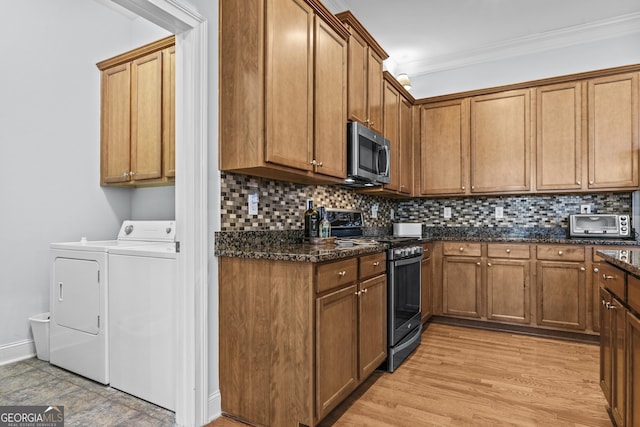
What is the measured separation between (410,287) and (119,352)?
216cm

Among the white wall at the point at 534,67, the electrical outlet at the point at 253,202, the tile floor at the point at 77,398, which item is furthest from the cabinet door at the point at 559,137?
the tile floor at the point at 77,398

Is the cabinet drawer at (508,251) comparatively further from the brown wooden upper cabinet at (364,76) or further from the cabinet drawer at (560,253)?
the brown wooden upper cabinet at (364,76)

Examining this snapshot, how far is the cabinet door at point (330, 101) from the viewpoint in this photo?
96.2 inches

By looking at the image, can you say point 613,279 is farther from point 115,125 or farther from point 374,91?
point 115,125

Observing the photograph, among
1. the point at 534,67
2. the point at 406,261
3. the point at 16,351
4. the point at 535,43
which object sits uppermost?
the point at 535,43

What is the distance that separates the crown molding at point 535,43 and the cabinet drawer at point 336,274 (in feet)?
11.3

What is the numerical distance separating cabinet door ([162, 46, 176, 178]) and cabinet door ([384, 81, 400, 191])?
75.2 inches

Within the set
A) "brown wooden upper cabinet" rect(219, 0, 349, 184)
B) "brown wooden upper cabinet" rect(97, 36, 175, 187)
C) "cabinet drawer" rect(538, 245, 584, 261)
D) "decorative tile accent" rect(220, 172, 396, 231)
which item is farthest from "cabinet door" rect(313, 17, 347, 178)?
"cabinet drawer" rect(538, 245, 584, 261)

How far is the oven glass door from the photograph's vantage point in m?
2.70

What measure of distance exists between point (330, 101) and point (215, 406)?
2035mm

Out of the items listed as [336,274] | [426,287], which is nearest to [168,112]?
[336,274]

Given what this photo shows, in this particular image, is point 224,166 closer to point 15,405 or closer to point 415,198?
point 15,405

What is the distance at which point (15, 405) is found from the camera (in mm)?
2139

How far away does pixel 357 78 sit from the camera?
298 cm
